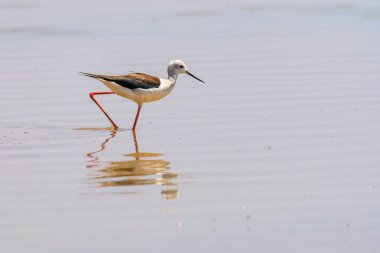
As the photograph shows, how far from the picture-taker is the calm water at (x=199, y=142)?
7.17 meters

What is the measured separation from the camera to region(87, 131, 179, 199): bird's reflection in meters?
8.61

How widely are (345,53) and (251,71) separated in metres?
2.10

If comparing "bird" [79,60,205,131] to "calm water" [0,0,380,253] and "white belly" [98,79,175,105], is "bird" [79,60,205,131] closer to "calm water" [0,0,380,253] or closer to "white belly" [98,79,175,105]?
"white belly" [98,79,175,105]

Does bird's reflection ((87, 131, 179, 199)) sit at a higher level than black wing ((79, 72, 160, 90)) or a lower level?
lower

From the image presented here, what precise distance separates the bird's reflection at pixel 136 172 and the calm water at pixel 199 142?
0.08ft

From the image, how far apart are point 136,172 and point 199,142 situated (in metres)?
1.28

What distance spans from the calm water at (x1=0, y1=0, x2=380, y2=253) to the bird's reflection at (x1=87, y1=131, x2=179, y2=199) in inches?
1.0

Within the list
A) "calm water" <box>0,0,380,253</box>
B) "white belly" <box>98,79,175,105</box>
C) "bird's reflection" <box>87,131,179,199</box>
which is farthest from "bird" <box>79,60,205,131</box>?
"bird's reflection" <box>87,131,179,199</box>

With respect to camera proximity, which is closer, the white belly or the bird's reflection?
the bird's reflection

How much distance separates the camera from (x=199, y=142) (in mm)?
10305

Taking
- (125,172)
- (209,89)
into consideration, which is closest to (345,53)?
(209,89)

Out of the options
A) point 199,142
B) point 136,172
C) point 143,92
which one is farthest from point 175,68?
point 136,172

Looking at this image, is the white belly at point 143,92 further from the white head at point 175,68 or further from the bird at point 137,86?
the white head at point 175,68

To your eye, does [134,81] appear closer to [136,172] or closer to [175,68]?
[175,68]
